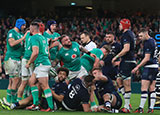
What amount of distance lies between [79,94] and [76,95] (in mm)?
87

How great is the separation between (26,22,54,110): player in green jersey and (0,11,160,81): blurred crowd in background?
15.3 meters

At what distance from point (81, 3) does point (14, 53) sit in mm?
23405

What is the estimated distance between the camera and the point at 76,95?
28.1 ft

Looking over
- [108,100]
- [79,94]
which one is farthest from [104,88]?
[79,94]

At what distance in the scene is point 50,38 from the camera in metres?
10.6

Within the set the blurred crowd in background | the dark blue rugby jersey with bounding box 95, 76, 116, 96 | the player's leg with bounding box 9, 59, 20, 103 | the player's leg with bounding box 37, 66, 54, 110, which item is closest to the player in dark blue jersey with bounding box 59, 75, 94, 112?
the player's leg with bounding box 37, 66, 54, 110

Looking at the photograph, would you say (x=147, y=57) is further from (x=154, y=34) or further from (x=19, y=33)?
(x=19, y=33)

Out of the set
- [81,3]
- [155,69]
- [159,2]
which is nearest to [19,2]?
[81,3]

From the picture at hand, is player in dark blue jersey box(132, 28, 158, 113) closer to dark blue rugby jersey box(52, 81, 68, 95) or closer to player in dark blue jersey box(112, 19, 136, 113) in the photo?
player in dark blue jersey box(112, 19, 136, 113)

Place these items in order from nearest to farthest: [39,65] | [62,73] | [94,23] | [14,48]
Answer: [39,65], [62,73], [14,48], [94,23]

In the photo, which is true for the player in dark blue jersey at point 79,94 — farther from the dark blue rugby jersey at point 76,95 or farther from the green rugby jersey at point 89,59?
the green rugby jersey at point 89,59

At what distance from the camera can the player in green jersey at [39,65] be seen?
860 centimetres

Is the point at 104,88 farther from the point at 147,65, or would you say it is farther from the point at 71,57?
the point at 71,57

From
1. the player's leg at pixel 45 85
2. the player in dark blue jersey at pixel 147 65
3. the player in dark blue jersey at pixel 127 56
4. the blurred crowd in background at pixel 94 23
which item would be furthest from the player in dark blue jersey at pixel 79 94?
the blurred crowd in background at pixel 94 23
